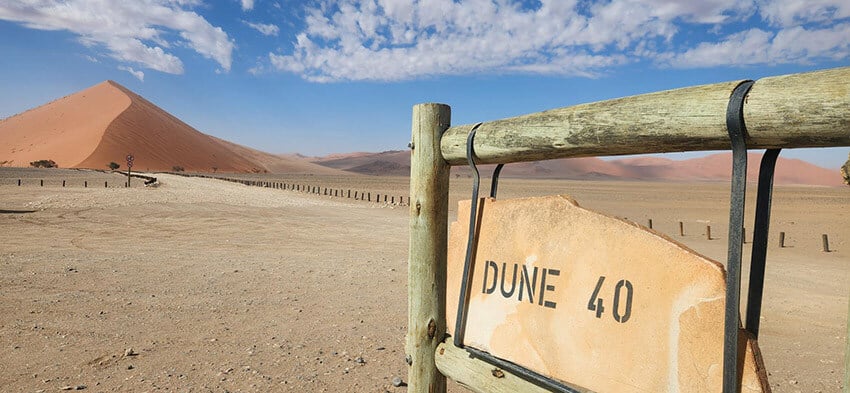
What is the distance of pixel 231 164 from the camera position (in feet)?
338

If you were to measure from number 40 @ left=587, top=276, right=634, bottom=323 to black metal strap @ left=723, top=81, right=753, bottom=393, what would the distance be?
293mm

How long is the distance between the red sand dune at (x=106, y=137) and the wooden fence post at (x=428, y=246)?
83.5 meters

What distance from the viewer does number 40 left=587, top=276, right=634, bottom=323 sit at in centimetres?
169

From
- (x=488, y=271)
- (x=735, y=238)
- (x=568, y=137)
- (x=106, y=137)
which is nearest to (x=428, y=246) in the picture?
(x=488, y=271)

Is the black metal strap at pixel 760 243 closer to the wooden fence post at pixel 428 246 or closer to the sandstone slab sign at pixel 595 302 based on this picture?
the sandstone slab sign at pixel 595 302

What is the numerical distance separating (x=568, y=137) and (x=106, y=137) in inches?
3817

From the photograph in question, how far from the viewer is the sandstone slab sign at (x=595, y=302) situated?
153 cm

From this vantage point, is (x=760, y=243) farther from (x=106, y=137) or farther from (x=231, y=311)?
(x=106, y=137)

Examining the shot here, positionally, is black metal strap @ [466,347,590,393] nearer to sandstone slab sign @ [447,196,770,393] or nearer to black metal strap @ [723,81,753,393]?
sandstone slab sign @ [447,196,770,393]

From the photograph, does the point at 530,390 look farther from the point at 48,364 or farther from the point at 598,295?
the point at 48,364

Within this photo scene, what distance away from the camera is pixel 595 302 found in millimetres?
1774

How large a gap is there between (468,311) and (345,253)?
8067 millimetres

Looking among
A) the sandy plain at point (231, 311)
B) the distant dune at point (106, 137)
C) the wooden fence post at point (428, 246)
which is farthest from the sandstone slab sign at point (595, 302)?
the distant dune at point (106, 137)

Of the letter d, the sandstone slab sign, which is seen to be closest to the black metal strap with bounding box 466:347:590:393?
the sandstone slab sign
